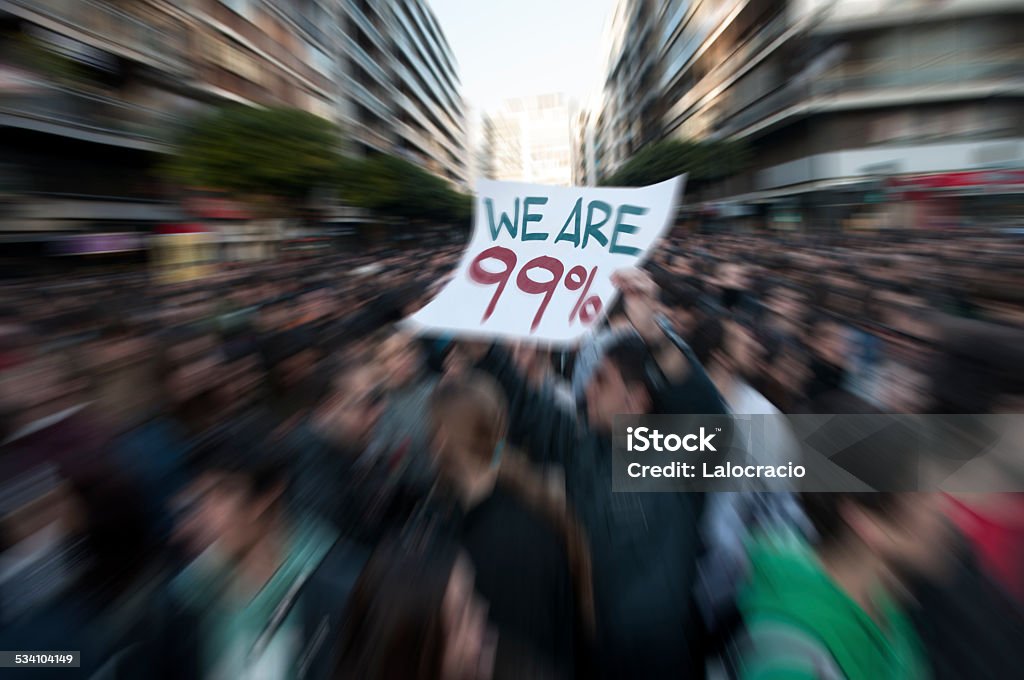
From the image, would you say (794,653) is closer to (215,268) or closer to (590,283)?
(590,283)

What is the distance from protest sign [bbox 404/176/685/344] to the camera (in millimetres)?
1314

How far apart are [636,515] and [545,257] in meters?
0.87

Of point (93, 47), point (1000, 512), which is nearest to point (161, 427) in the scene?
point (1000, 512)

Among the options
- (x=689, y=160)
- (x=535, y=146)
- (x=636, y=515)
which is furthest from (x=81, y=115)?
(x=535, y=146)

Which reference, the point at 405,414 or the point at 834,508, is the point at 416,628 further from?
the point at 834,508

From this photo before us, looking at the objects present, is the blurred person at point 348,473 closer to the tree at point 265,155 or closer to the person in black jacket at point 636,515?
the person in black jacket at point 636,515

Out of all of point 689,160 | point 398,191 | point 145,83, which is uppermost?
point 145,83

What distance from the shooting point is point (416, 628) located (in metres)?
0.56

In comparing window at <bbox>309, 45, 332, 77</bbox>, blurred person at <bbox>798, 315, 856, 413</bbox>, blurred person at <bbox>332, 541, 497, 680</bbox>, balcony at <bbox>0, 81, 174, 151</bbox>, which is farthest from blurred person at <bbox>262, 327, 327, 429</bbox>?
balcony at <bbox>0, 81, 174, 151</bbox>

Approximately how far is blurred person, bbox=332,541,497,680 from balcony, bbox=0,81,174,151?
655 centimetres

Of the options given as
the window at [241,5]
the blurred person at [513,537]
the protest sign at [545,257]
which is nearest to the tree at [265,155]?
the window at [241,5]

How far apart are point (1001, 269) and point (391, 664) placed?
9.05ft

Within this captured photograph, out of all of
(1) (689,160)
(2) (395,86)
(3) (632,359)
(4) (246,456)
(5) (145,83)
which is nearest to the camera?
(4) (246,456)

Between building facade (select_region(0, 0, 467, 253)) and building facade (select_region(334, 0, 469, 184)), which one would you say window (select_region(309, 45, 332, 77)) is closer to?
building facade (select_region(0, 0, 467, 253))
